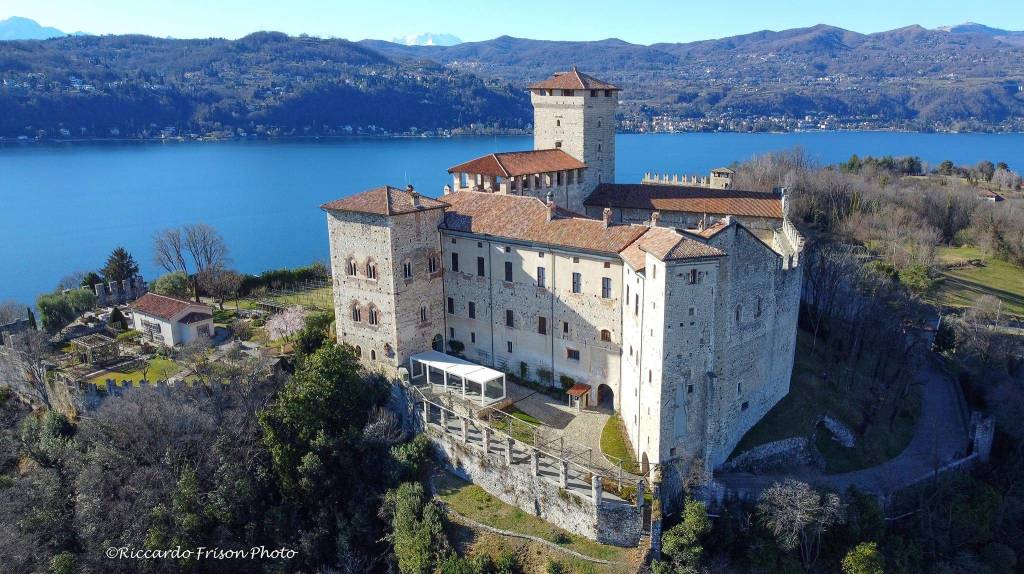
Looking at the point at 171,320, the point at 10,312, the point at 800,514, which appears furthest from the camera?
the point at 10,312

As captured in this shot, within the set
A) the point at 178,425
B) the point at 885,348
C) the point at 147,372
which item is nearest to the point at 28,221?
the point at 147,372

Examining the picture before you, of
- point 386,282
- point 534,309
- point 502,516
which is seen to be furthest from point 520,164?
point 502,516

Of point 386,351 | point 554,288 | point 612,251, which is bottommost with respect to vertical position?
point 386,351

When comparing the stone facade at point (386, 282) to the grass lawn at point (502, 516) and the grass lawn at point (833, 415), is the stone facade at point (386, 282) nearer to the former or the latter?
the grass lawn at point (502, 516)

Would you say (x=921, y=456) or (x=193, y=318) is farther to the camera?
(x=193, y=318)

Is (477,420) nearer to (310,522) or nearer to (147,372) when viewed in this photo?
(310,522)

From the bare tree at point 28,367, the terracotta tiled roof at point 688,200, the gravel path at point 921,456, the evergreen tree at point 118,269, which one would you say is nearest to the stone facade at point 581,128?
the terracotta tiled roof at point 688,200

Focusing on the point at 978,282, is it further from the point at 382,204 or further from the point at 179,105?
the point at 179,105

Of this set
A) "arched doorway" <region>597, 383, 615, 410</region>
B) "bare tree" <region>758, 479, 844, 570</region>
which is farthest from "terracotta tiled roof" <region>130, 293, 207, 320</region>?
"bare tree" <region>758, 479, 844, 570</region>
